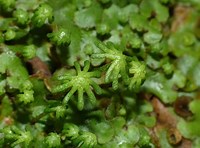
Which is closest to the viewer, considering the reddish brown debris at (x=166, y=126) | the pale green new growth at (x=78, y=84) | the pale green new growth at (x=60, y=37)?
the pale green new growth at (x=78, y=84)

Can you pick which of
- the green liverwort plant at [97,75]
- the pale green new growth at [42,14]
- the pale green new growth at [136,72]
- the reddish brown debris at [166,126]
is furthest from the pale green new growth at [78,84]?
the reddish brown debris at [166,126]

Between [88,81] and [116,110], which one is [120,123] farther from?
[88,81]

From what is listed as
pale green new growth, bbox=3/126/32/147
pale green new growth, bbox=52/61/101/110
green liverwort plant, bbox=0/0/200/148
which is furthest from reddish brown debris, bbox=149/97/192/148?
pale green new growth, bbox=3/126/32/147

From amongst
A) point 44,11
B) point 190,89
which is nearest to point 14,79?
point 44,11

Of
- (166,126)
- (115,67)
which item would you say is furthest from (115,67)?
(166,126)

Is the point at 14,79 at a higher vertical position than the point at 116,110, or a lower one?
higher

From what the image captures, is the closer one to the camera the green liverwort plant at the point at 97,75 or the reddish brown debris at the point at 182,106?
the green liverwort plant at the point at 97,75

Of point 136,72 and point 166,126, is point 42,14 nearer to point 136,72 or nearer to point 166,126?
point 136,72

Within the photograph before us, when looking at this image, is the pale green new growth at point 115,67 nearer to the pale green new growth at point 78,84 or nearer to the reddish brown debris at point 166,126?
the pale green new growth at point 78,84

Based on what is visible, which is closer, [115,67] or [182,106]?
[115,67]

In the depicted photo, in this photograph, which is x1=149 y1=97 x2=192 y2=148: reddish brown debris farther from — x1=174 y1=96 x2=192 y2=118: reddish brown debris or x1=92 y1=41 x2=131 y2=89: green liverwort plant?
x1=92 y1=41 x2=131 y2=89: green liverwort plant

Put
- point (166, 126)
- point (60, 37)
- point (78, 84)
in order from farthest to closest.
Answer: point (166, 126) < point (60, 37) < point (78, 84)
